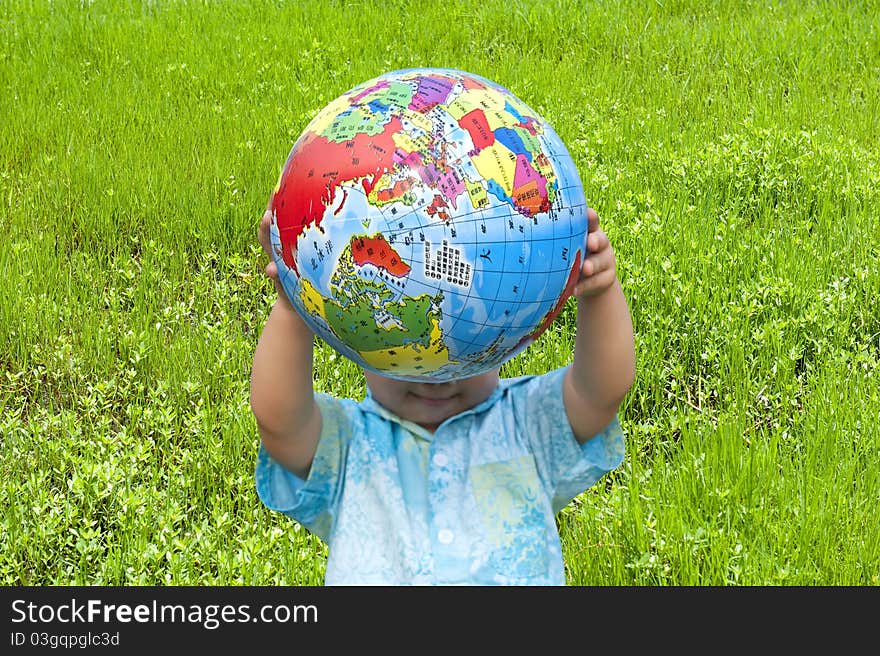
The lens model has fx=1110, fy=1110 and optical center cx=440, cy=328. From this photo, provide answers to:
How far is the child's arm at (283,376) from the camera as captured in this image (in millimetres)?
2609

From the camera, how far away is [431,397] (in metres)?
2.75

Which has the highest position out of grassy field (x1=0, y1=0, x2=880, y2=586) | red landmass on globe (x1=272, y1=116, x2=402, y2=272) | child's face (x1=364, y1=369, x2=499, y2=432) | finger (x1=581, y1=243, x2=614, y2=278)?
red landmass on globe (x1=272, y1=116, x2=402, y2=272)

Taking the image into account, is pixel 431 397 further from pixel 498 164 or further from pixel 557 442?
pixel 498 164

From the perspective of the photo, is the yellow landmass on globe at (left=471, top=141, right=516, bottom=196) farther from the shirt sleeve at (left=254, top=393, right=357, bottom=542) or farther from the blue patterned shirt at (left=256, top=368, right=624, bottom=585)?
the shirt sleeve at (left=254, top=393, right=357, bottom=542)

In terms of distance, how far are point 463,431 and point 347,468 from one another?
302 mm

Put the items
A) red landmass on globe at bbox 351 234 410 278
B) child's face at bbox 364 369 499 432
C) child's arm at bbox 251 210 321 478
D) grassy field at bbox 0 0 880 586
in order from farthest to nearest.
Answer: grassy field at bbox 0 0 880 586 < child's face at bbox 364 369 499 432 < child's arm at bbox 251 210 321 478 < red landmass on globe at bbox 351 234 410 278

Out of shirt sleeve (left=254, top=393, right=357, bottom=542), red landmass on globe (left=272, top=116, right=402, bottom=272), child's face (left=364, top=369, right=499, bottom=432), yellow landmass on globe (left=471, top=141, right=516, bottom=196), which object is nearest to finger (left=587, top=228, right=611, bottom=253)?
yellow landmass on globe (left=471, top=141, right=516, bottom=196)

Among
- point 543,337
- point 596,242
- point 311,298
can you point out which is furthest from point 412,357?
point 543,337

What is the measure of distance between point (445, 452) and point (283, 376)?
1.43 ft

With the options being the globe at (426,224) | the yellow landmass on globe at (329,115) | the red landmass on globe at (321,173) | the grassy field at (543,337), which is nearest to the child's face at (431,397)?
the globe at (426,224)

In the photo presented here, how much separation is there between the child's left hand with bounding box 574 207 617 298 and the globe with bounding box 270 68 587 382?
3.3 inches

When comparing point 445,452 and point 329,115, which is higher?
point 329,115

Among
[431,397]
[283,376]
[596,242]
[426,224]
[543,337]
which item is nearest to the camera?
[426,224]

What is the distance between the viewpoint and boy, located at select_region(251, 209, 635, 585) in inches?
103
